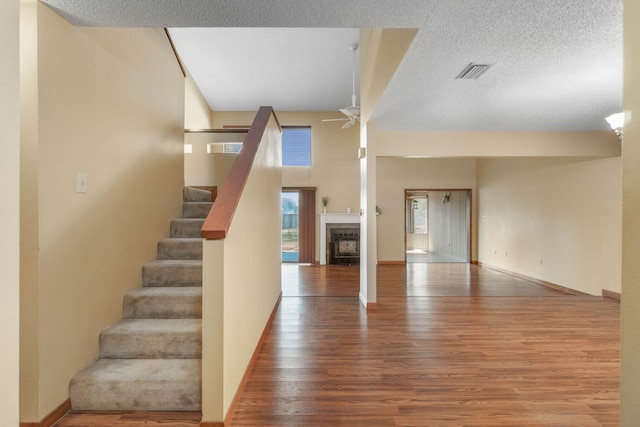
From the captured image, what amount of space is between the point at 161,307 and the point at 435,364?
2186 millimetres

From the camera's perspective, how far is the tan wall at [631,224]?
34.3 inches

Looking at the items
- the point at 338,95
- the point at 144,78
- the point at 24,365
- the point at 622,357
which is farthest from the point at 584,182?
the point at 24,365

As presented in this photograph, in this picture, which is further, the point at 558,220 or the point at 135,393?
the point at 558,220

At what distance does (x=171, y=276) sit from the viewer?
2857 millimetres

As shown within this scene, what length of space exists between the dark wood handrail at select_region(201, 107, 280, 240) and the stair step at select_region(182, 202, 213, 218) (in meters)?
1.34

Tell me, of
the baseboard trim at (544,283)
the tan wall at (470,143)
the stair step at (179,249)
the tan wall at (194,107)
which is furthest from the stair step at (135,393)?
the baseboard trim at (544,283)

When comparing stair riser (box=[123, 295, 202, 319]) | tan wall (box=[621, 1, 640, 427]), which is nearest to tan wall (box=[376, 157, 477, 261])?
stair riser (box=[123, 295, 202, 319])

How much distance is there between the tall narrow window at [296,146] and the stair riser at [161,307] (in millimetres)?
6146

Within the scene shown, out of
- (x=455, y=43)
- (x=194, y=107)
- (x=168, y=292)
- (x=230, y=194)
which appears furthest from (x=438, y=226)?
(x=230, y=194)

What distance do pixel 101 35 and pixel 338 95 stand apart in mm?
5617

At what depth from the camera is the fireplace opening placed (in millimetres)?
8273

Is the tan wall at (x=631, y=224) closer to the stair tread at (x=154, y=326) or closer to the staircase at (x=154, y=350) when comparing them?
the staircase at (x=154, y=350)

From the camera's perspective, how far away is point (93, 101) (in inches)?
91.0

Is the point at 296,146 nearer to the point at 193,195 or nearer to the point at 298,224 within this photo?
the point at 298,224
